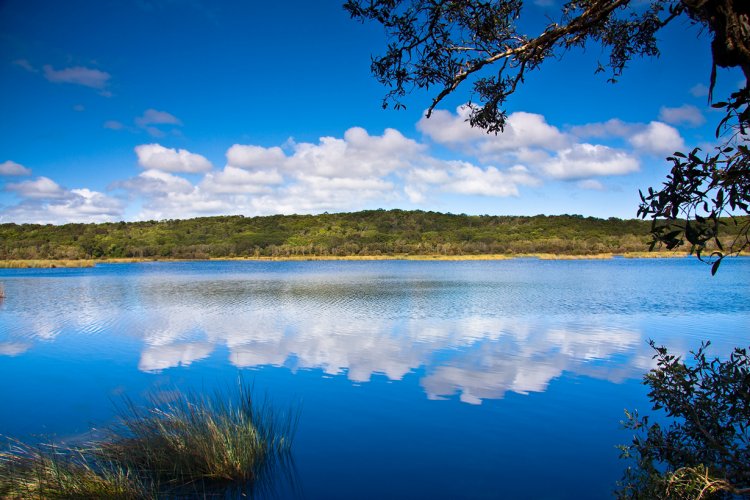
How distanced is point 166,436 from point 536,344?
9713 mm

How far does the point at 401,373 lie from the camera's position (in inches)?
409

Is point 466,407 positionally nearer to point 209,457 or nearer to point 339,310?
point 209,457

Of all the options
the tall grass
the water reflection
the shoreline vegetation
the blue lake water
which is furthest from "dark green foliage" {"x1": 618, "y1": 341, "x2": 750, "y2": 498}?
the shoreline vegetation

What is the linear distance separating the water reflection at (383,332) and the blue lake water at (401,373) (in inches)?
3.0

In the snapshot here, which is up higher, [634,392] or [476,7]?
[476,7]

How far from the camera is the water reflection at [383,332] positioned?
421 inches

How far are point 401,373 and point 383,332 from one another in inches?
192

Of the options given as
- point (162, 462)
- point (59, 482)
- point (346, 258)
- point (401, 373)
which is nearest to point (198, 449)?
point (162, 462)

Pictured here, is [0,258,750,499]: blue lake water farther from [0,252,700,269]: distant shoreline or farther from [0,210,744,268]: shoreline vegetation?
[0,210,744,268]: shoreline vegetation

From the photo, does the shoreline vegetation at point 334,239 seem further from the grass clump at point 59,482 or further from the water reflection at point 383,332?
the grass clump at point 59,482

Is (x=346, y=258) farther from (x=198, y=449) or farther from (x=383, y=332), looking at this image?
(x=198, y=449)

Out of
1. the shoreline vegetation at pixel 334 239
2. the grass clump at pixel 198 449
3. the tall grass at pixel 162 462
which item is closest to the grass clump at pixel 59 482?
the tall grass at pixel 162 462

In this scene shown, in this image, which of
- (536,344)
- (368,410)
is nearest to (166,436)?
(368,410)

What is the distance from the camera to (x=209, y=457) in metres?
5.39
